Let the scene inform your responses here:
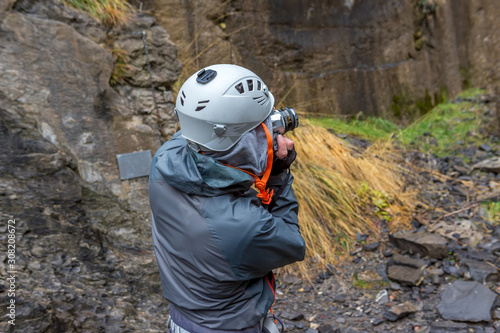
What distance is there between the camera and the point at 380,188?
14.7 feet

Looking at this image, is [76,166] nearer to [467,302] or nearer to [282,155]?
[282,155]

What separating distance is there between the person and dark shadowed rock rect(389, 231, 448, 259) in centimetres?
250

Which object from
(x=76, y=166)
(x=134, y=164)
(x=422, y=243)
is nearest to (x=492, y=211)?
(x=422, y=243)

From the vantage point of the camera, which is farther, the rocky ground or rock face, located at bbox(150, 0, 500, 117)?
rock face, located at bbox(150, 0, 500, 117)

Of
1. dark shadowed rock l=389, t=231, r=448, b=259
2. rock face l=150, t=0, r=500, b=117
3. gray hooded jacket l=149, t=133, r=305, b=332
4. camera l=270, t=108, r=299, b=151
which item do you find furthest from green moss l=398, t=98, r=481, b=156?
gray hooded jacket l=149, t=133, r=305, b=332

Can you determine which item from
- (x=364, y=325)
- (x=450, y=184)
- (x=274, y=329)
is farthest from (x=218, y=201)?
(x=450, y=184)

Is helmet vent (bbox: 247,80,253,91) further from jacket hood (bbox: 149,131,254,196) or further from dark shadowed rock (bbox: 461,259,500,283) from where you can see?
dark shadowed rock (bbox: 461,259,500,283)

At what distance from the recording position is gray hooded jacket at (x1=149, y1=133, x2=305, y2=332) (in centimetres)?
132

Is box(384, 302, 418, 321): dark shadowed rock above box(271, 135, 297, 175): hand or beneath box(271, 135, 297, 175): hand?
beneath

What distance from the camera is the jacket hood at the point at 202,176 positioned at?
1.34 meters

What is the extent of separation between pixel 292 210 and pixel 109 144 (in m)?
2.36

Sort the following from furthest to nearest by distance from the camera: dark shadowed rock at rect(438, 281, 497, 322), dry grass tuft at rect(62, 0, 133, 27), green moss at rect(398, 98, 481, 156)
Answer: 1. green moss at rect(398, 98, 481, 156)
2. dry grass tuft at rect(62, 0, 133, 27)
3. dark shadowed rock at rect(438, 281, 497, 322)

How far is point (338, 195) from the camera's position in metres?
4.22

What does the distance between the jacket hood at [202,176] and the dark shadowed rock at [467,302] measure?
7.48ft
